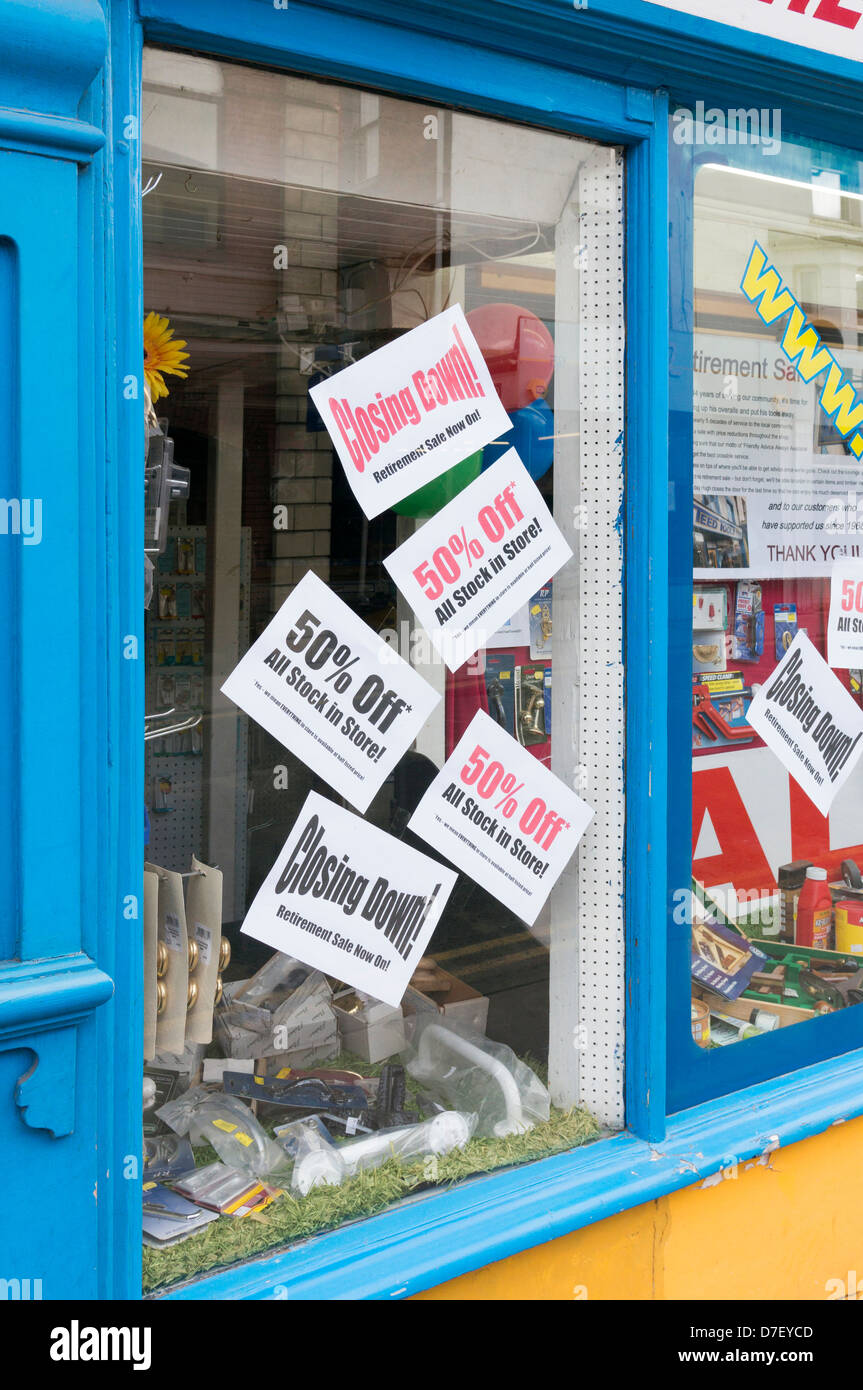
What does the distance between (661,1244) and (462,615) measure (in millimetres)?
1354

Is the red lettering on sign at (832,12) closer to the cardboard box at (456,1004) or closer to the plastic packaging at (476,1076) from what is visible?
the cardboard box at (456,1004)

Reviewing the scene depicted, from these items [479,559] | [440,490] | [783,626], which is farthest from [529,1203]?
[783,626]

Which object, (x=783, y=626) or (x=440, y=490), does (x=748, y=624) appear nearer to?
(x=783, y=626)

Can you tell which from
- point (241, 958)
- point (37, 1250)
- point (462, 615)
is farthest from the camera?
point (462, 615)

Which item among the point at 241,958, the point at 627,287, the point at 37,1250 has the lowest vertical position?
the point at 37,1250

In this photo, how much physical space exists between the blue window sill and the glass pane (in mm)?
180

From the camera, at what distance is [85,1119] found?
1.77 meters

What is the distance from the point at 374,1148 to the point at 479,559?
1184mm

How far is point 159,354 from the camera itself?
86.1 inches

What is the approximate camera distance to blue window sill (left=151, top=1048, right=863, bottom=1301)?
2.07 metres

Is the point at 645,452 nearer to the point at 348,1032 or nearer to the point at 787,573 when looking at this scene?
the point at 787,573
